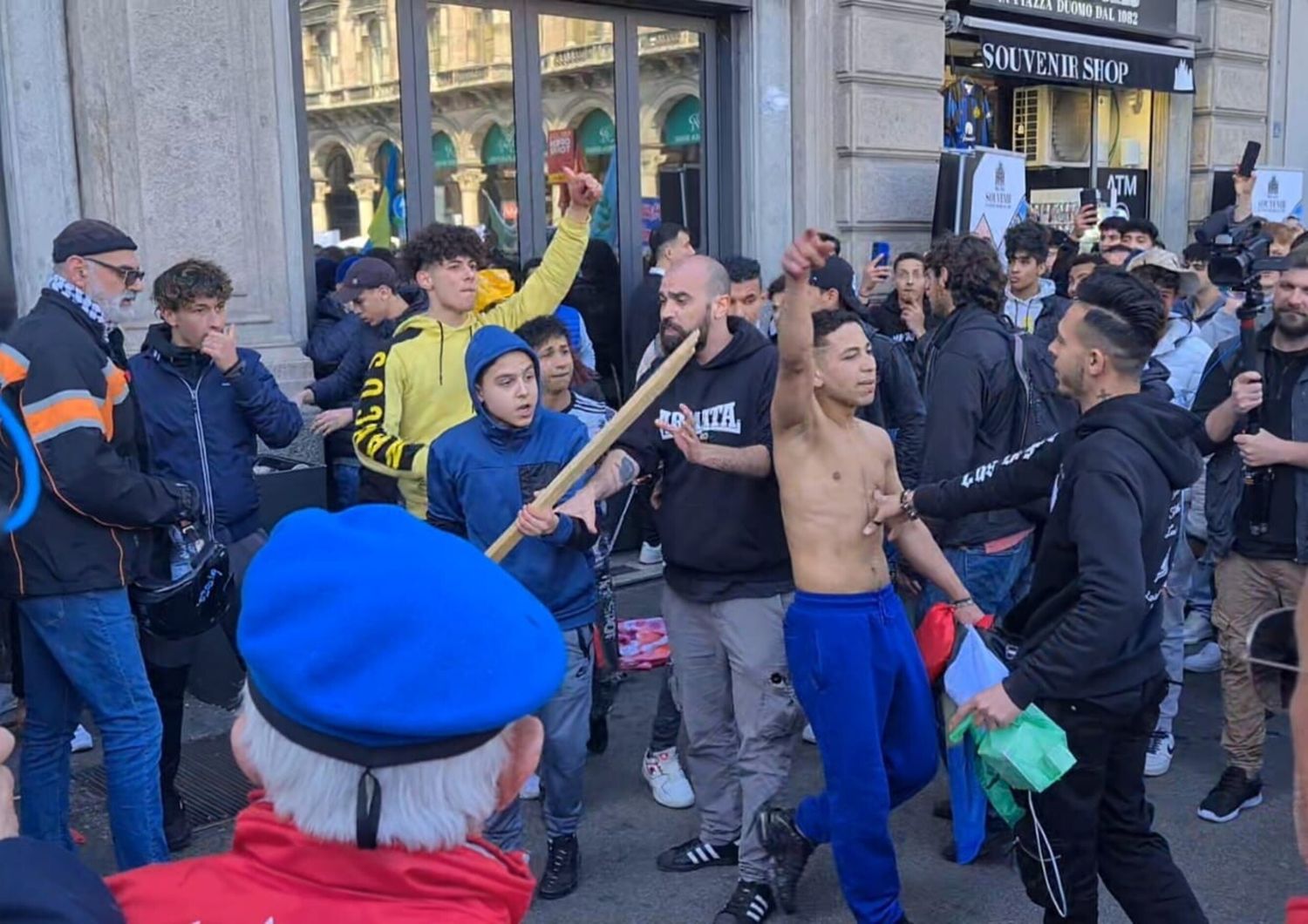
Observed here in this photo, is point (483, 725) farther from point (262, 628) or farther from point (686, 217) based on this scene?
point (686, 217)

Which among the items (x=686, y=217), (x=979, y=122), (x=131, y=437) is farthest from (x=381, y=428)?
(x=979, y=122)

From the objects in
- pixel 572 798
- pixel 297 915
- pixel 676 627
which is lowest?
pixel 572 798

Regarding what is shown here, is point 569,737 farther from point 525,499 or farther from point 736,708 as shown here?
point 525,499

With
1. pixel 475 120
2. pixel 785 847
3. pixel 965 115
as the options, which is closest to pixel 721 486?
pixel 785 847

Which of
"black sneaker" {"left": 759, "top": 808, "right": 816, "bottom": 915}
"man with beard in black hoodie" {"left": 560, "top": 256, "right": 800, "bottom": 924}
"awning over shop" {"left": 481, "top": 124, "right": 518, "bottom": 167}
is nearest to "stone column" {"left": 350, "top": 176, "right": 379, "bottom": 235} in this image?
"awning over shop" {"left": 481, "top": 124, "right": 518, "bottom": 167}

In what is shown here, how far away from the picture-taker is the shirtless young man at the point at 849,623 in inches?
140

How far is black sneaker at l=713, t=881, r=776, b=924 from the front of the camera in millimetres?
3820

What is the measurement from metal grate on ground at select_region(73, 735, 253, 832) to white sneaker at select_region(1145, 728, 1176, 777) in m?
3.39

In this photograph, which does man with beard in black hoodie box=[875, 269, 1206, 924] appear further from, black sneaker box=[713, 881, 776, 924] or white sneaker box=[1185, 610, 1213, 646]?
white sneaker box=[1185, 610, 1213, 646]

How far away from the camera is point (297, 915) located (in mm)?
1369

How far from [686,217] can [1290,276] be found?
497 centimetres

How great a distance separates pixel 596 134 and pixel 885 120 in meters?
2.28

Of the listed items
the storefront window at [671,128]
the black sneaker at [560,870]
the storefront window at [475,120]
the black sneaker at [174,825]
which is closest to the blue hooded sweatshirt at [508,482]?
the black sneaker at [560,870]

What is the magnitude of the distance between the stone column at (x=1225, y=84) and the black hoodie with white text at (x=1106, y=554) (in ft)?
32.8
